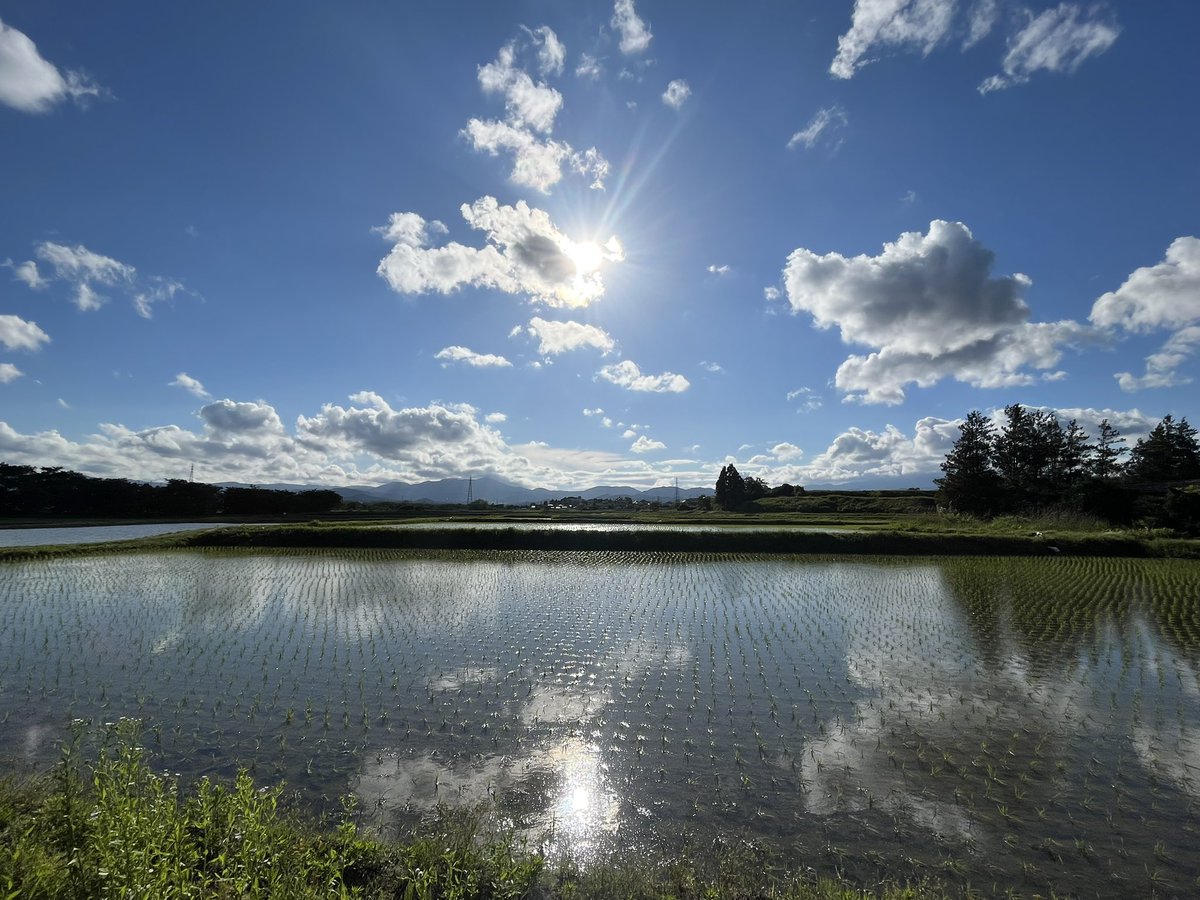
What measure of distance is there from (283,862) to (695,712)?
5.52m

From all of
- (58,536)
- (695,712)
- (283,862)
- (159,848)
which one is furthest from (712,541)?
(58,536)

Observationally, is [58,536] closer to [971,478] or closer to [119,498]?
[119,498]

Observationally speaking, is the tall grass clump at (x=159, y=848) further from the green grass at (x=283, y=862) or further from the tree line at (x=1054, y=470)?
the tree line at (x=1054, y=470)

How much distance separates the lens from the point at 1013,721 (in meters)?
7.99

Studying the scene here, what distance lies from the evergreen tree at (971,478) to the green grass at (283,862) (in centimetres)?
5583

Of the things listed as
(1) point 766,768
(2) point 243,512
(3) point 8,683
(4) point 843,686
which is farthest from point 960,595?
(2) point 243,512

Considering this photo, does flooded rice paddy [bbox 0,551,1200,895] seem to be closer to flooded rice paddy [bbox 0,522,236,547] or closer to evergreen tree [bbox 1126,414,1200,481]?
flooded rice paddy [bbox 0,522,236,547]

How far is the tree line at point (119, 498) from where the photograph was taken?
6091 cm

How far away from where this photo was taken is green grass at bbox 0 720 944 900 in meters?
3.74

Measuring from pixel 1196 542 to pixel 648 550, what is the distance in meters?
27.4

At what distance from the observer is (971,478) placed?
172 ft

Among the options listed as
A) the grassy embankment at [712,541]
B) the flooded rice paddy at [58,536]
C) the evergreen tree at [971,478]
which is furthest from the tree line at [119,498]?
the evergreen tree at [971,478]

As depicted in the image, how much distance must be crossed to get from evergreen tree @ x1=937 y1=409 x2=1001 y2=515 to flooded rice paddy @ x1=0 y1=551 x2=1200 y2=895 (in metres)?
37.7

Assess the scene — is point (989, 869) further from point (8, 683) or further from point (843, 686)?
point (8, 683)
